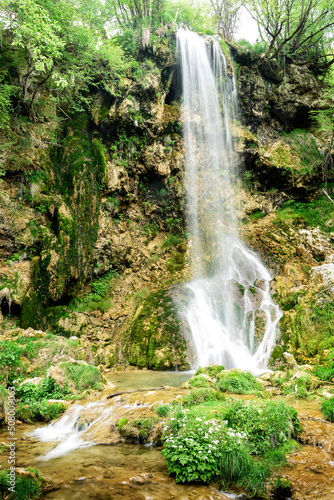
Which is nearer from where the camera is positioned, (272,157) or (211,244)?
(211,244)

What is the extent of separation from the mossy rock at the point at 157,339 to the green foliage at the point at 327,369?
4362 millimetres

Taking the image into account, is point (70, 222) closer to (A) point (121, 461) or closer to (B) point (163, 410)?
(B) point (163, 410)

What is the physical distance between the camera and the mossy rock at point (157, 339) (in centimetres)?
1073

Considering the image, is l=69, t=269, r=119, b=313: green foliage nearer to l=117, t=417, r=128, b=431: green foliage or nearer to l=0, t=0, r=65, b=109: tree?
l=117, t=417, r=128, b=431: green foliage

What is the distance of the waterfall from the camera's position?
11.8 m

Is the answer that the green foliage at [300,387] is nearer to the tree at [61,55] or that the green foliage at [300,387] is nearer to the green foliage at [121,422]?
the green foliage at [121,422]

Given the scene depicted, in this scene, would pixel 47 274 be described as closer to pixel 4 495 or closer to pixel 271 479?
pixel 4 495

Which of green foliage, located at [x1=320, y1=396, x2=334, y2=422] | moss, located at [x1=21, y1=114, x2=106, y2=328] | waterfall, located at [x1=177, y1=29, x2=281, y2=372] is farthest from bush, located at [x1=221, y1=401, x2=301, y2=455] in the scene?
moss, located at [x1=21, y1=114, x2=106, y2=328]

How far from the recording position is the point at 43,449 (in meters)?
4.81

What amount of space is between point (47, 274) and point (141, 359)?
4.91 metres

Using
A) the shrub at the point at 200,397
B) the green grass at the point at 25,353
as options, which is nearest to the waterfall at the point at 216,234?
the green grass at the point at 25,353

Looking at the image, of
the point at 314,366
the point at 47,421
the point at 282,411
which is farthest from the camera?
the point at 314,366

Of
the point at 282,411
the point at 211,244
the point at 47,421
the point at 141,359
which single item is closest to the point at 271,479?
the point at 282,411

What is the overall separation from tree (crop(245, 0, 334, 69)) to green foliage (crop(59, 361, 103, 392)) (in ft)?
63.5
